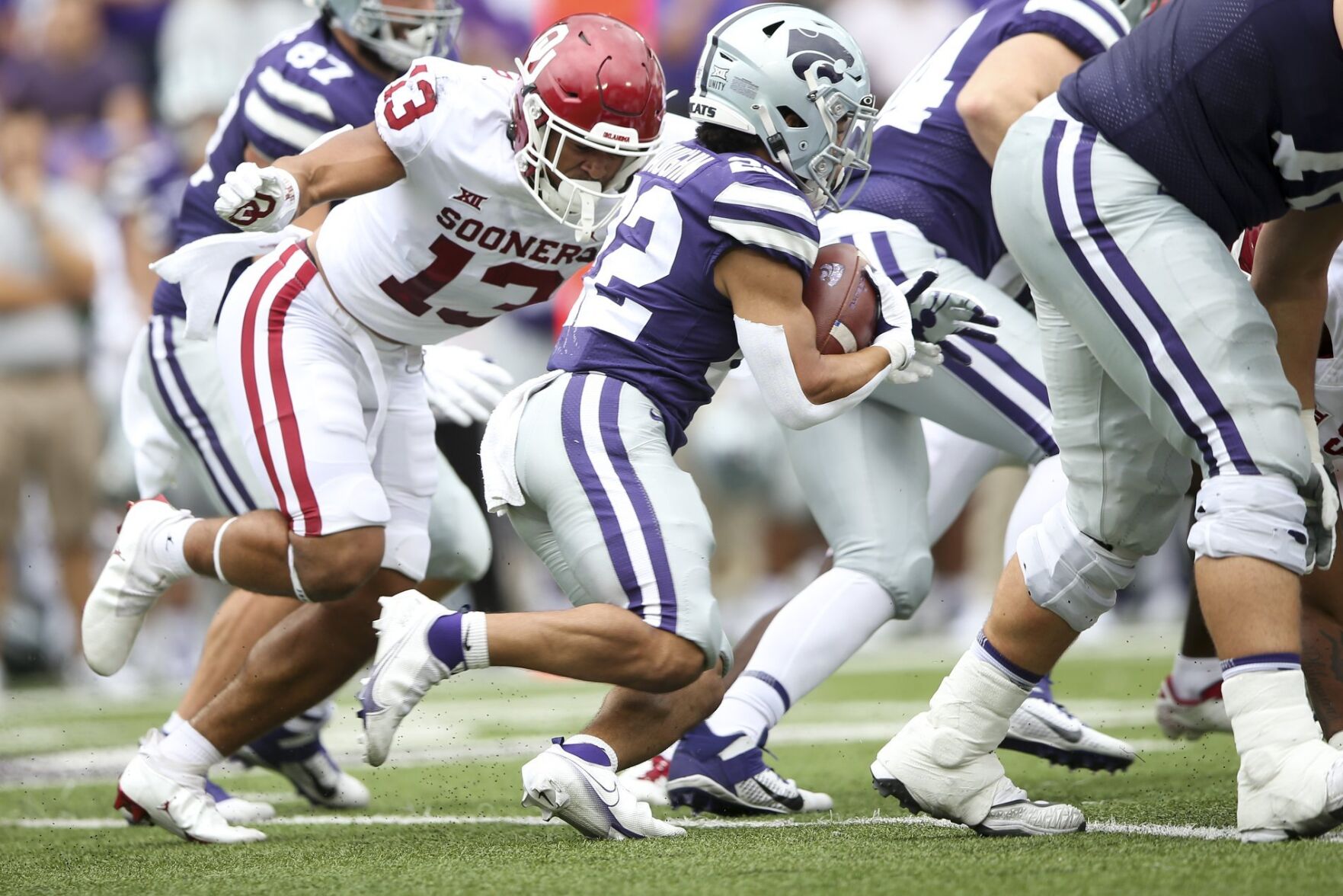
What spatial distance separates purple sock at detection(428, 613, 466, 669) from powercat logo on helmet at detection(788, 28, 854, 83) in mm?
1228

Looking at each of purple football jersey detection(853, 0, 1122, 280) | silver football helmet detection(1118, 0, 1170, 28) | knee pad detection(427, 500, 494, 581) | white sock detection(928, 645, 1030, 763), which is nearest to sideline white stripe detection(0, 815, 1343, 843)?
white sock detection(928, 645, 1030, 763)

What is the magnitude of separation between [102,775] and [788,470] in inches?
196

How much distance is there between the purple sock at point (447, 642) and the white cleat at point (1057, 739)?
4.47ft

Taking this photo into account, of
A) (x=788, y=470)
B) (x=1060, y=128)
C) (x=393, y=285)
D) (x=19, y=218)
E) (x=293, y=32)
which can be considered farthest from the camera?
(x=788, y=470)

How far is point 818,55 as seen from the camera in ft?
11.3

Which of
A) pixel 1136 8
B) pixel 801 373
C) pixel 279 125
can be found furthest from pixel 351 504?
pixel 1136 8

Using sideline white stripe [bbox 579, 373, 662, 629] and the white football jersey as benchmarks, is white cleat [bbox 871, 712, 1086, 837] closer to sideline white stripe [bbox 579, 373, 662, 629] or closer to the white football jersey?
sideline white stripe [bbox 579, 373, 662, 629]

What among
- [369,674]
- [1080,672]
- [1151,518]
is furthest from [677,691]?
[1080,672]

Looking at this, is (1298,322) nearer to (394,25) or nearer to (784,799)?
(784,799)

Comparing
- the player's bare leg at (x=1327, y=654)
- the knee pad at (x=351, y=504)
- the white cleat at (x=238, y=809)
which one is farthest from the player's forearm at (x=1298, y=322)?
the white cleat at (x=238, y=809)

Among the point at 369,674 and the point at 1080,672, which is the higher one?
the point at 369,674

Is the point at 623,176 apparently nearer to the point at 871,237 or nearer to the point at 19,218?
the point at 871,237

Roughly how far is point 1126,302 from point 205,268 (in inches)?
79.2

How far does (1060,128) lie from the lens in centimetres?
296
